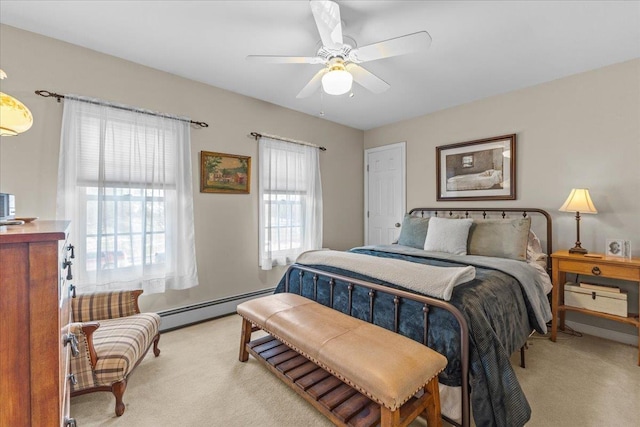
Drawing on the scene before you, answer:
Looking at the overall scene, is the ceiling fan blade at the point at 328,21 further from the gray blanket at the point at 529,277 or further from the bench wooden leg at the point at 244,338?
the bench wooden leg at the point at 244,338

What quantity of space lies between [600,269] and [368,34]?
2805 mm

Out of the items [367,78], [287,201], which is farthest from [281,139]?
[367,78]

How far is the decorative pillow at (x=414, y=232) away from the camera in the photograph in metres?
3.37

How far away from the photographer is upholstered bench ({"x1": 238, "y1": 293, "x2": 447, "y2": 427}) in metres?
1.30

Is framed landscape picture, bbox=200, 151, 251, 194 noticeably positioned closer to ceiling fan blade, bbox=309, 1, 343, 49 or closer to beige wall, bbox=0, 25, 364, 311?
beige wall, bbox=0, 25, 364, 311

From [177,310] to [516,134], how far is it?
4266 mm

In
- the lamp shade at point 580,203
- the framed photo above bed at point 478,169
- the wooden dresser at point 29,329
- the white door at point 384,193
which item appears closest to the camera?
the wooden dresser at point 29,329

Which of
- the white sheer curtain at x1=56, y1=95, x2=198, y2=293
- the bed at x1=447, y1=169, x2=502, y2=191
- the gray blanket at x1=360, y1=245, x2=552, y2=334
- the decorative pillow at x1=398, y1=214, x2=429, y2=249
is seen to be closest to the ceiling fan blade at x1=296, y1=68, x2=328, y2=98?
the white sheer curtain at x1=56, y1=95, x2=198, y2=293

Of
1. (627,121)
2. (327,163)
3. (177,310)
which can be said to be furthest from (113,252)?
(627,121)

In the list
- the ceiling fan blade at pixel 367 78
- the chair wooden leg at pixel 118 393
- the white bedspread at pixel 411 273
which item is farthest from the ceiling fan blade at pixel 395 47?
the chair wooden leg at pixel 118 393

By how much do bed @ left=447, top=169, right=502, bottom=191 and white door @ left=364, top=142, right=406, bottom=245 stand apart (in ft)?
2.44

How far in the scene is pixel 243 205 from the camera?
3.47 metres

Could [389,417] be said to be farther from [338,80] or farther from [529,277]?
[338,80]

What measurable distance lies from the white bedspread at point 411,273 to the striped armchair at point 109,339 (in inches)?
56.2
